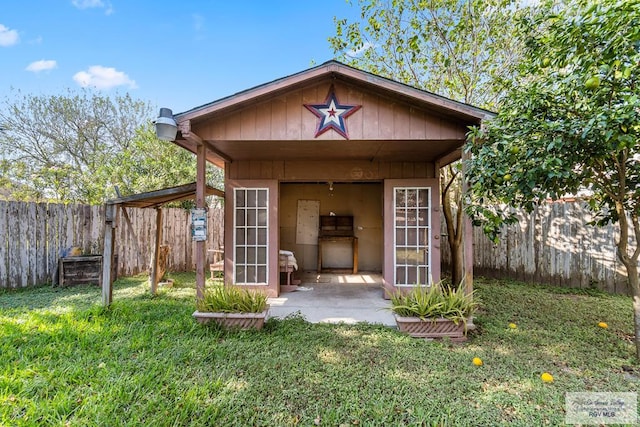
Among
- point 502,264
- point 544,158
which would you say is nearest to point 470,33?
point 544,158

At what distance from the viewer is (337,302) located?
4.53 m

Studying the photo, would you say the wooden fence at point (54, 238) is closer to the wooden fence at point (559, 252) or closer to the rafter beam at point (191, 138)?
the rafter beam at point (191, 138)

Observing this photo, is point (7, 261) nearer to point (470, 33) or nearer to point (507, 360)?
point (507, 360)

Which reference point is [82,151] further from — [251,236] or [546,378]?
[546,378]

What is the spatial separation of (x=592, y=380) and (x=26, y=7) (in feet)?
41.7

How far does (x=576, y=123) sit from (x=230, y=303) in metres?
3.89

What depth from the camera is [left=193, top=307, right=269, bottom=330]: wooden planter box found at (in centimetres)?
334

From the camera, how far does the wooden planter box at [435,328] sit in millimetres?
3229

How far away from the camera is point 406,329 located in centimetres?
329

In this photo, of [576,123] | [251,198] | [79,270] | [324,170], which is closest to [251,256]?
[251,198]

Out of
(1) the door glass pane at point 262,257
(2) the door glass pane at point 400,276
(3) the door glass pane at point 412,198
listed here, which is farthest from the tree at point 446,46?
(1) the door glass pane at point 262,257

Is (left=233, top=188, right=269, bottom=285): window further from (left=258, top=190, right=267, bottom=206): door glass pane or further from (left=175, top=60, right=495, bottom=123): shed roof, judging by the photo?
(left=175, top=60, right=495, bottom=123): shed roof

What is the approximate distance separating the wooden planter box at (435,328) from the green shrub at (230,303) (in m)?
1.71

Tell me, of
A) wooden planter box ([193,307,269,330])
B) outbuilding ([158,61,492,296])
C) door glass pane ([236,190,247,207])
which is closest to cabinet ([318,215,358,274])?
outbuilding ([158,61,492,296])
